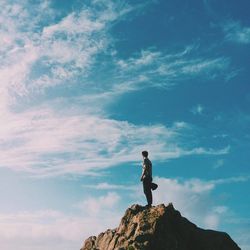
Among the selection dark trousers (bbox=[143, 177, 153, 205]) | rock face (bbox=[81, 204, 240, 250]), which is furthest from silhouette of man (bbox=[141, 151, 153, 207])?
rock face (bbox=[81, 204, 240, 250])

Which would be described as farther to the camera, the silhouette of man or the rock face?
the silhouette of man

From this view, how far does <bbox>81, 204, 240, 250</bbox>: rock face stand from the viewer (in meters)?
32.7

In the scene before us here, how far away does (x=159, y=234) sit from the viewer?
108 ft

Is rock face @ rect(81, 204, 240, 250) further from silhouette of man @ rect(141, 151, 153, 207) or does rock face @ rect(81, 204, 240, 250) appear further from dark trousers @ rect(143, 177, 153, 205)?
silhouette of man @ rect(141, 151, 153, 207)

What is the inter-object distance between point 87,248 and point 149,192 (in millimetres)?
8478

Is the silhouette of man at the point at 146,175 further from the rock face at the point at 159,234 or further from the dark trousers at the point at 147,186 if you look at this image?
the rock face at the point at 159,234

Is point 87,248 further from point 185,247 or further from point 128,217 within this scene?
point 185,247

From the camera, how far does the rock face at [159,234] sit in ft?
107

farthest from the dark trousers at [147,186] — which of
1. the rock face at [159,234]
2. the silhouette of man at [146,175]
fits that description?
the rock face at [159,234]

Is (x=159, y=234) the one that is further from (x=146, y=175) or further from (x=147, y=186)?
(x=146, y=175)

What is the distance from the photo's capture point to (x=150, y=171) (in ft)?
118

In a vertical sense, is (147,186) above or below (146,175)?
below

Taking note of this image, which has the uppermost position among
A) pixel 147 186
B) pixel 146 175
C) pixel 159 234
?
pixel 146 175

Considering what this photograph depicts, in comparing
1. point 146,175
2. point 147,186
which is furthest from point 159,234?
point 146,175
